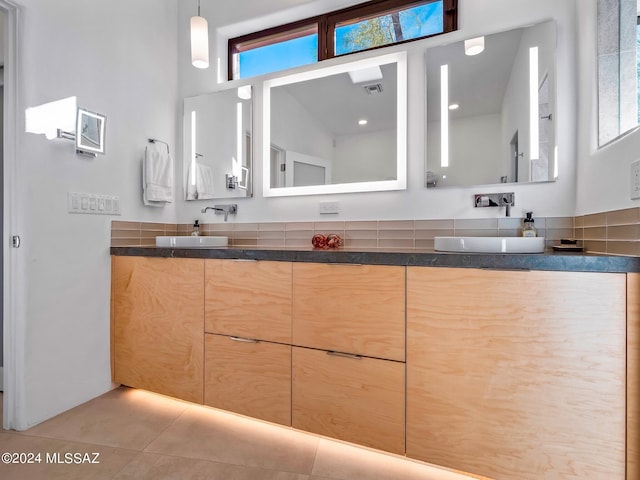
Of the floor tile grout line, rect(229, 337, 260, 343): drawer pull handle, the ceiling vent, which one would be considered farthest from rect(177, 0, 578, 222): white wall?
the floor tile grout line

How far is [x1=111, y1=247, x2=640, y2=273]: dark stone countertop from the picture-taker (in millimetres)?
984

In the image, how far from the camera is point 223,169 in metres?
2.26

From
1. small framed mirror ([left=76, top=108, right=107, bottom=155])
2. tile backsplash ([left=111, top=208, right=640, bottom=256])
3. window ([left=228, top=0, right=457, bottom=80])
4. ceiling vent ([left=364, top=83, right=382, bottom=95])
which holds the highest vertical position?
window ([left=228, top=0, right=457, bottom=80])

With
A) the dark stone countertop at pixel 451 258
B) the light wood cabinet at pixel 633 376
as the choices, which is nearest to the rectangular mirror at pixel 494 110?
the dark stone countertop at pixel 451 258

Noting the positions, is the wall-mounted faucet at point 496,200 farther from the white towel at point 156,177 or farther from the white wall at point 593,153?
the white towel at point 156,177

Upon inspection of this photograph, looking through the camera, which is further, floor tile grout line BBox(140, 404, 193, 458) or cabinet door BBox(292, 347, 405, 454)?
floor tile grout line BBox(140, 404, 193, 458)

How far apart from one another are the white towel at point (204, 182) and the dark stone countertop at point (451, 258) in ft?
2.45

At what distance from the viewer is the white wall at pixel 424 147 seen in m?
1.53

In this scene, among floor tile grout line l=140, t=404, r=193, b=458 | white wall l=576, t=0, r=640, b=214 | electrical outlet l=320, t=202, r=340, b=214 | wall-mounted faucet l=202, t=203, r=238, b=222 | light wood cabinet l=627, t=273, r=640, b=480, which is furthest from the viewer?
wall-mounted faucet l=202, t=203, r=238, b=222

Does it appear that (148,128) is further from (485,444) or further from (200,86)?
(485,444)

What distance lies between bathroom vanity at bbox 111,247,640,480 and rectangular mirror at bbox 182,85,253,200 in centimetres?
72

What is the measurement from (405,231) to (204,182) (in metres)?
1.43

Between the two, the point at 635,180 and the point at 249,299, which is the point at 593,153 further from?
the point at 249,299

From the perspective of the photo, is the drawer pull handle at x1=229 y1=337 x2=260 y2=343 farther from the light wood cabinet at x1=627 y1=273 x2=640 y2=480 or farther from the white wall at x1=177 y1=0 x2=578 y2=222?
the light wood cabinet at x1=627 y1=273 x2=640 y2=480
